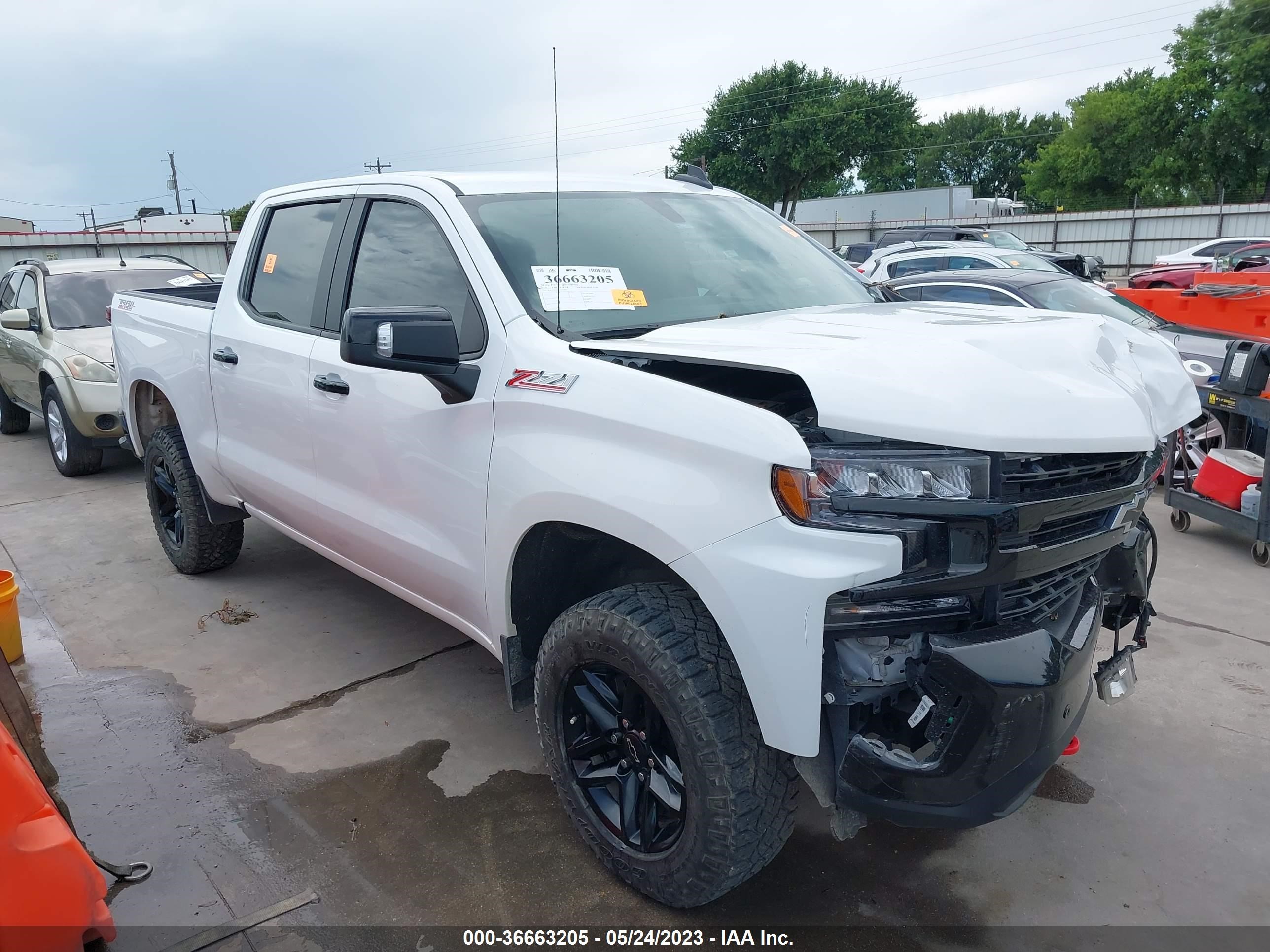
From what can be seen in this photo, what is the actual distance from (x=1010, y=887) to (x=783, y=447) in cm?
159

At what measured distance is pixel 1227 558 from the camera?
5.27 metres

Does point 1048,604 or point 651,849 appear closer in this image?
point 1048,604

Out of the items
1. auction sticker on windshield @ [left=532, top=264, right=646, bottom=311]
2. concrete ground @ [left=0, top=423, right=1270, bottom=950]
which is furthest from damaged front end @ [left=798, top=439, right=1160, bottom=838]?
auction sticker on windshield @ [left=532, top=264, right=646, bottom=311]

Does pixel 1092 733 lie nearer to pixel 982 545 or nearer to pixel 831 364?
pixel 982 545

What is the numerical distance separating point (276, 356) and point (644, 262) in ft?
5.38

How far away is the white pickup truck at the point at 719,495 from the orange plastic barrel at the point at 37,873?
3.84 ft

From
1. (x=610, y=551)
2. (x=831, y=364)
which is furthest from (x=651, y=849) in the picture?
(x=831, y=364)

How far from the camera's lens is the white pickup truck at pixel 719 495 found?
6.49 feet

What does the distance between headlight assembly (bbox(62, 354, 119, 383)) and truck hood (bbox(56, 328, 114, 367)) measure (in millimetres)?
56

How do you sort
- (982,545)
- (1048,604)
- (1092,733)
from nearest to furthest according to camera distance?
(982,545)
(1048,604)
(1092,733)

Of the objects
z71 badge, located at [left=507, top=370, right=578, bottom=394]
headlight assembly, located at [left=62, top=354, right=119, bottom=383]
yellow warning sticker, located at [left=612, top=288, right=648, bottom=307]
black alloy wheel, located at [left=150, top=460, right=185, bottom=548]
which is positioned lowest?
black alloy wheel, located at [left=150, top=460, right=185, bottom=548]

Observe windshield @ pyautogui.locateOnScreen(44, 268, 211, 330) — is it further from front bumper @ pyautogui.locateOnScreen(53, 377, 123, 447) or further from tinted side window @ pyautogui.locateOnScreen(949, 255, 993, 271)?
tinted side window @ pyautogui.locateOnScreen(949, 255, 993, 271)

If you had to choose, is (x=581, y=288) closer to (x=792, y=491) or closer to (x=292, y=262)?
(x=792, y=491)

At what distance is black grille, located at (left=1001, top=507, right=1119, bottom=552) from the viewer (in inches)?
79.6
